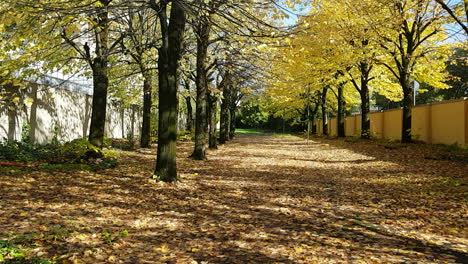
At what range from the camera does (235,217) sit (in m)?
5.44

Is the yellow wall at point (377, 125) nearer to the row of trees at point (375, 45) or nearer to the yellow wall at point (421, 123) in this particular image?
the row of trees at point (375, 45)

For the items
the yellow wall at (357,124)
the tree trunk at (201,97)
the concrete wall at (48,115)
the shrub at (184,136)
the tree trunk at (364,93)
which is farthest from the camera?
the yellow wall at (357,124)

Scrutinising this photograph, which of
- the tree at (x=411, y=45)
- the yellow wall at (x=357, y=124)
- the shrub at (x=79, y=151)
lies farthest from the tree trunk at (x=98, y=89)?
the yellow wall at (x=357, y=124)

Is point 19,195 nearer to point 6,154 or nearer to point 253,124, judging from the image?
point 6,154

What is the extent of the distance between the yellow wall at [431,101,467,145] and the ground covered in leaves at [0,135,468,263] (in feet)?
16.8

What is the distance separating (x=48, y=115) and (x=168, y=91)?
26.8 feet

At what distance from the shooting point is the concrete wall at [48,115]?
11.5 m

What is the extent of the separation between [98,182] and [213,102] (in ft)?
39.7

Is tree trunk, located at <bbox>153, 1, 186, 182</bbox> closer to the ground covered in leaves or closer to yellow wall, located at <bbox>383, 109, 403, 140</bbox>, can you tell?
the ground covered in leaves

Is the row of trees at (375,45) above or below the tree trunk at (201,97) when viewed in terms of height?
above

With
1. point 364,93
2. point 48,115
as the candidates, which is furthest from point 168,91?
point 364,93

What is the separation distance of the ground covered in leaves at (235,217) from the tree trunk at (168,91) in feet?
1.53

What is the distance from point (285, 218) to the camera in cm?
540

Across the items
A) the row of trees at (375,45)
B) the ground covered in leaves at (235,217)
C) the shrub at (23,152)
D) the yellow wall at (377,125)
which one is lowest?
the ground covered in leaves at (235,217)
